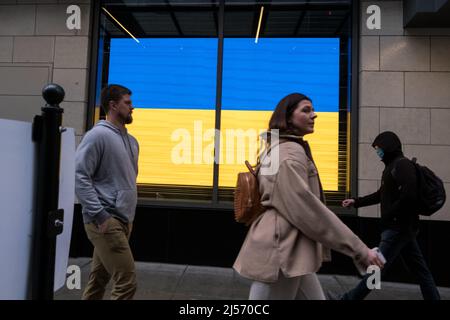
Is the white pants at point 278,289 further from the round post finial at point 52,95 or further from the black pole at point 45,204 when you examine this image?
the round post finial at point 52,95

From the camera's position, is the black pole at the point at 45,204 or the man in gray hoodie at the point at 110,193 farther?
the man in gray hoodie at the point at 110,193

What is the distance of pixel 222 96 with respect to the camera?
19.0ft

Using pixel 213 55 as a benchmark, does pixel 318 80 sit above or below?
below

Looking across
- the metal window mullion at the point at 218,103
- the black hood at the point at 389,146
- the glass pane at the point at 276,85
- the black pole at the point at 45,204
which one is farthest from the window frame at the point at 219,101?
the black pole at the point at 45,204

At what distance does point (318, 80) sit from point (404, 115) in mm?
1331

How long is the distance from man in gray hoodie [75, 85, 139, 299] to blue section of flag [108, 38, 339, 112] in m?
2.88

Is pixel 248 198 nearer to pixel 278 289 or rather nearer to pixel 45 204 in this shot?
pixel 278 289

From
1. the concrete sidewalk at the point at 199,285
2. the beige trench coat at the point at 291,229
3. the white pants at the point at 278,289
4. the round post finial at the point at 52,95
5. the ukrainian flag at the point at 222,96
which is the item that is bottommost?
the concrete sidewalk at the point at 199,285

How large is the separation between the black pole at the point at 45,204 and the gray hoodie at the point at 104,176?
124 cm

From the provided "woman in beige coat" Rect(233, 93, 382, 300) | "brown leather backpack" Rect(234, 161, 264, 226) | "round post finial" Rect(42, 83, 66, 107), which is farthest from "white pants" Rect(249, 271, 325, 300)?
"round post finial" Rect(42, 83, 66, 107)

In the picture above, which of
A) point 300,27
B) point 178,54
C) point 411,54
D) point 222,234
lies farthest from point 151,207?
point 411,54

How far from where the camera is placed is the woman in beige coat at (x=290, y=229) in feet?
6.55
